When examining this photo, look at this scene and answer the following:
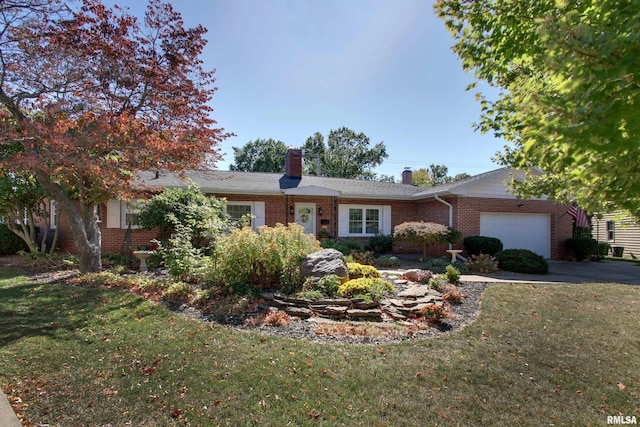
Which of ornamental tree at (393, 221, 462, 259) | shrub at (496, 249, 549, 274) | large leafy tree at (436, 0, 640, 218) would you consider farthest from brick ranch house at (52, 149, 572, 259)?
Answer: large leafy tree at (436, 0, 640, 218)

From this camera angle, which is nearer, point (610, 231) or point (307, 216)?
point (307, 216)

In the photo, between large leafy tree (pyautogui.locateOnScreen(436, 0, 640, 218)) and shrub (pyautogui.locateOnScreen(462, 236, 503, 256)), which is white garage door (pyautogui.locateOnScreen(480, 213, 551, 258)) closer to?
shrub (pyautogui.locateOnScreen(462, 236, 503, 256))

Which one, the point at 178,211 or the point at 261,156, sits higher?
the point at 261,156

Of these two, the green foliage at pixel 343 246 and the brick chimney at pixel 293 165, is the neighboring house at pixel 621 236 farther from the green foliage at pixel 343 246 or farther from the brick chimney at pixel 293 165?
the brick chimney at pixel 293 165

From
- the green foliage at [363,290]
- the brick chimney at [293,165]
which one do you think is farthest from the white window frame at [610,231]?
the green foliage at [363,290]

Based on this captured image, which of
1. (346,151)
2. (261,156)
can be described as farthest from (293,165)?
(261,156)

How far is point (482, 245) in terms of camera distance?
492 inches

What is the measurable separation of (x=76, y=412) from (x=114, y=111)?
735 centimetres

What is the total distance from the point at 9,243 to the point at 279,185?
11718mm

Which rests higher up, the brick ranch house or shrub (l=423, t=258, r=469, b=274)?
the brick ranch house

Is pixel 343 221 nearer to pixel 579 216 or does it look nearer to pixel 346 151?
pixel 579 216

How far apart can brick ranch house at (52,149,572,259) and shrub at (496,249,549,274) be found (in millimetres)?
2247

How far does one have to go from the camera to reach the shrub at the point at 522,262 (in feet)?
34.9

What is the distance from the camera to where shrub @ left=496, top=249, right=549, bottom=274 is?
418 inches
